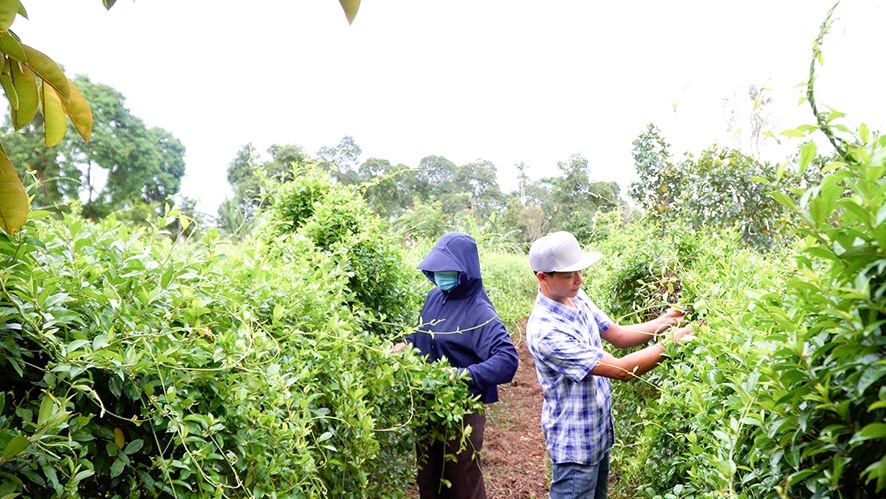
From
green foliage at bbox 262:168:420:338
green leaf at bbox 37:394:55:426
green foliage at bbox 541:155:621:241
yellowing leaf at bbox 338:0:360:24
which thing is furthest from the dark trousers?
green foliage at bbox 541:155:621:241

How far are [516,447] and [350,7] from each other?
20.8 ft

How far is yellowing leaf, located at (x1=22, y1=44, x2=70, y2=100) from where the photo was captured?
100 centimetres

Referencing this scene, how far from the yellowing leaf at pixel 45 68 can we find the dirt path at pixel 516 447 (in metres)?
3.85

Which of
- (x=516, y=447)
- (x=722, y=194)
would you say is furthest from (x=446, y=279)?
(x=722, y=194)

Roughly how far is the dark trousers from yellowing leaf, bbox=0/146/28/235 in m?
2.97

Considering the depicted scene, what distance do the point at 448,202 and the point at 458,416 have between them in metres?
42.0

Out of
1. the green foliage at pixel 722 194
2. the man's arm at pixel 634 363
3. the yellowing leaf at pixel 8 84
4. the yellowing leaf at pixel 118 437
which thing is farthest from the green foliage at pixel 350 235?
the green foliage at pixel 722 194

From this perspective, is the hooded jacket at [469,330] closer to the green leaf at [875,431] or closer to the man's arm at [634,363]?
the man's arm at [634,363]

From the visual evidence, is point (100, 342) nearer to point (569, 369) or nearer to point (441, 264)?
point (569, 369)

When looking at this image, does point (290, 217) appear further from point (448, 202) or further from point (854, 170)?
point (448, 202)

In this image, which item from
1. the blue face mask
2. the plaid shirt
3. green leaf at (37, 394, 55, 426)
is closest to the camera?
green leaf at (37, 394, 55, 426)

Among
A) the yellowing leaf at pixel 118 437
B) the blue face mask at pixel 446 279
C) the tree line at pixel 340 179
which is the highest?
the tree line at pixel 340 179

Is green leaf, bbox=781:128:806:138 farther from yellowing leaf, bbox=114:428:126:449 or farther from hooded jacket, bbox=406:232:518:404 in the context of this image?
hooded jacket, bbox=406:232:518:404

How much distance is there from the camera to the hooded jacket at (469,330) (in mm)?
3670
